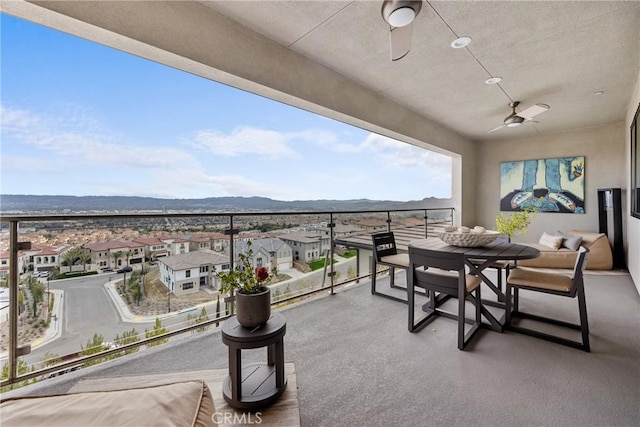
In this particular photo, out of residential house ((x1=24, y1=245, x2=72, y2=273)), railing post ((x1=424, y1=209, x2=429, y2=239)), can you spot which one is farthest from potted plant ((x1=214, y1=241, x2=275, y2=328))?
railing post ((x1=424, y1=209, x2=429, y2=239))

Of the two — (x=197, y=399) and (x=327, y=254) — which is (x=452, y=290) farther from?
→ (x=197, y=399)

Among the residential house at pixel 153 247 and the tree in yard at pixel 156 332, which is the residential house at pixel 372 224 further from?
the tree in yard at pixel 156 332

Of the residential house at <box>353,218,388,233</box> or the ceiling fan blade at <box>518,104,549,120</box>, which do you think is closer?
the ceiling fan blade at <box>518,104,549,120</box>

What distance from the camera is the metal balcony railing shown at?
1.68m

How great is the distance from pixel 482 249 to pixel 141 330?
115 inches

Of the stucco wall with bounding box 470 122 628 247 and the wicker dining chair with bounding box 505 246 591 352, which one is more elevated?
Answer: the stucco wall with bounding box 470 122 628 247

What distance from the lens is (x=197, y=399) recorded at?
2.90 feet

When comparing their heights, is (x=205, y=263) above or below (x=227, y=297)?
above

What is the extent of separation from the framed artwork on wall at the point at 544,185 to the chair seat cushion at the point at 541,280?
14.1 feet

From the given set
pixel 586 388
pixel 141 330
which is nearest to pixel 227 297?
pixel 141 330

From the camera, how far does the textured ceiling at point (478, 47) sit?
2.15 meters

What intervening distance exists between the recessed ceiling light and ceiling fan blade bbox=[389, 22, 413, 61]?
778 mm

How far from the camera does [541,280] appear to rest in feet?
7.54

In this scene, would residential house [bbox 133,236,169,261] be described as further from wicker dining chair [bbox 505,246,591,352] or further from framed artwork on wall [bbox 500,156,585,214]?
framed artwork on wall [bbox 500,156,585,214]
